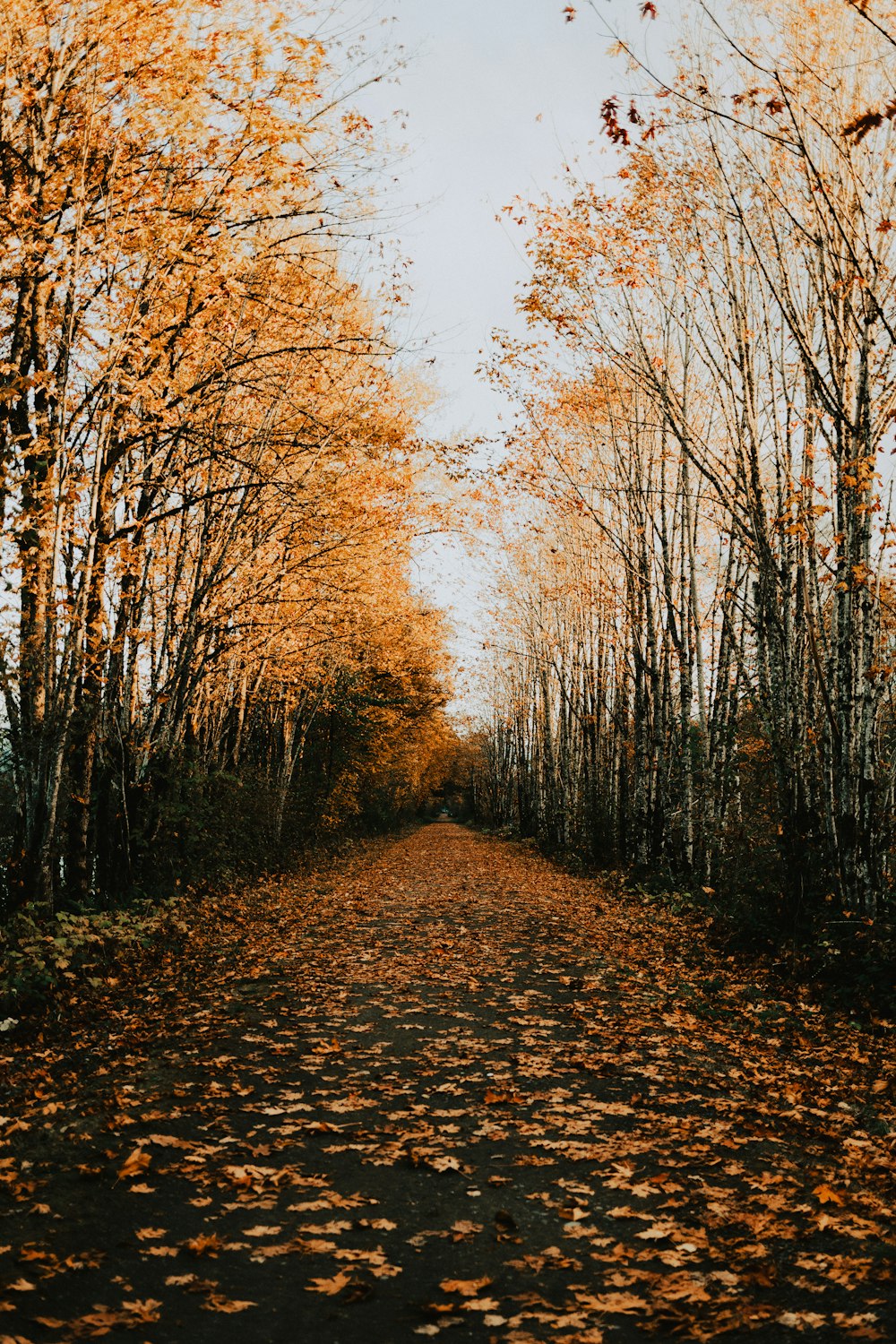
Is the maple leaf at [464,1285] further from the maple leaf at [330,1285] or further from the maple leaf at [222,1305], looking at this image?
the maple leaf at [222,1305]

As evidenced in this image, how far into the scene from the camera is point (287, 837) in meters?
19.7

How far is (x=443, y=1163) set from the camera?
4.19m

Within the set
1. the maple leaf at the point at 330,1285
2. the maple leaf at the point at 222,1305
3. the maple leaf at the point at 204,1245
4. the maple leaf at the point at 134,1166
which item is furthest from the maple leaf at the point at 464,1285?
→ the maple leaf at the point at 134,1166

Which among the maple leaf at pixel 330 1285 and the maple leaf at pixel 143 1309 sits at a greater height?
the maple leaf at pixel 143 1309

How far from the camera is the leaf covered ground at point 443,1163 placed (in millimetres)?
2988

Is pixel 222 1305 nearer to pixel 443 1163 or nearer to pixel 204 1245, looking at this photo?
pixel 204 1245

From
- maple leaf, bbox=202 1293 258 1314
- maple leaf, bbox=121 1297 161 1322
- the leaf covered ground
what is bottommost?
the leaf covered ground

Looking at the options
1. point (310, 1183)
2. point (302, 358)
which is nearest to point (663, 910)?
point (302, 358)

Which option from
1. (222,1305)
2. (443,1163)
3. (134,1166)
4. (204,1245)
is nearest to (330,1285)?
(222,1305)

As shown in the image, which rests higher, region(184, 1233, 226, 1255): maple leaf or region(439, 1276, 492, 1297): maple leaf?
region(184, 1233, 226, 1255): maple leaf

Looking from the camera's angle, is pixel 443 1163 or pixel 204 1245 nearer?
pixel 204 1245

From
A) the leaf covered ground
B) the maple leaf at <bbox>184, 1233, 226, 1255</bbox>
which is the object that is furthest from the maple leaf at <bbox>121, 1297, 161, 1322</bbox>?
the maple leaf at <bbox>184, 1233, 226, 1255</bbox>

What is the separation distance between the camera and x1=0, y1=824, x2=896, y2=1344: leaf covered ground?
2.99 metres

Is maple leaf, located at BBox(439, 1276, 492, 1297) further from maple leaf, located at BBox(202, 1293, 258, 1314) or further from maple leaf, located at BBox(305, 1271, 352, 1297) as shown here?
maple leaf, located at BBox(202, 1293, 258, 1314)
